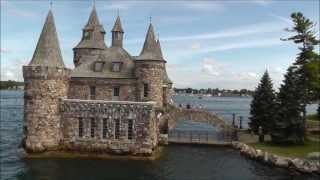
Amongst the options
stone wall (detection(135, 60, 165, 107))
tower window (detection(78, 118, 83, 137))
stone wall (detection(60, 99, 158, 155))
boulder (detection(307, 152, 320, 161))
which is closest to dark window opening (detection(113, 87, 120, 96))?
stone wall (detection(135, 60, 165, 107))

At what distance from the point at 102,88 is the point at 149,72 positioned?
5122 mm

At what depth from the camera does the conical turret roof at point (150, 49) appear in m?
43.7

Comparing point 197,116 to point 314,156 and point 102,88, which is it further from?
point 314,156

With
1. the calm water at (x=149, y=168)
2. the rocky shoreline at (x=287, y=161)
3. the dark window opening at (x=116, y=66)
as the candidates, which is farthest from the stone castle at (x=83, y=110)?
the rocky shoreline at (x=287, y=161)

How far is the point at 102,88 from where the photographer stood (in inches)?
1779

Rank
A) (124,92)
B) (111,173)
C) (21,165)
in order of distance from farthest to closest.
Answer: (124,92) < (21,165) < (111,173)

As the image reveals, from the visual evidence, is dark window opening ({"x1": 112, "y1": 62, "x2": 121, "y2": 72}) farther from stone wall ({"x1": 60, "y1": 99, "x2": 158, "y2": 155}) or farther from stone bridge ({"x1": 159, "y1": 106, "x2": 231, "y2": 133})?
stone bridge ({"x1": 159, "y1": 106, "x2": 231, "y2": 133})

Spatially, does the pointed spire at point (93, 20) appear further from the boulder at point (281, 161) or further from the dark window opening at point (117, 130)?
the boulder at point (281, 161)

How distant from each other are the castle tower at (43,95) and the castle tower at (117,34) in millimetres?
8330

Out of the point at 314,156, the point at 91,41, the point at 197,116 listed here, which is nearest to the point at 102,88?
the point at 91,41

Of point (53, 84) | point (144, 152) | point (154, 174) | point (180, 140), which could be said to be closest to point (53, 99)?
point (53, 84)

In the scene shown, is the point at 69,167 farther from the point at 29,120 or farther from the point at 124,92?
the point at 124,92

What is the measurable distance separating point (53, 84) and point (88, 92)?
201 inches

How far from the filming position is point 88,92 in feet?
149
